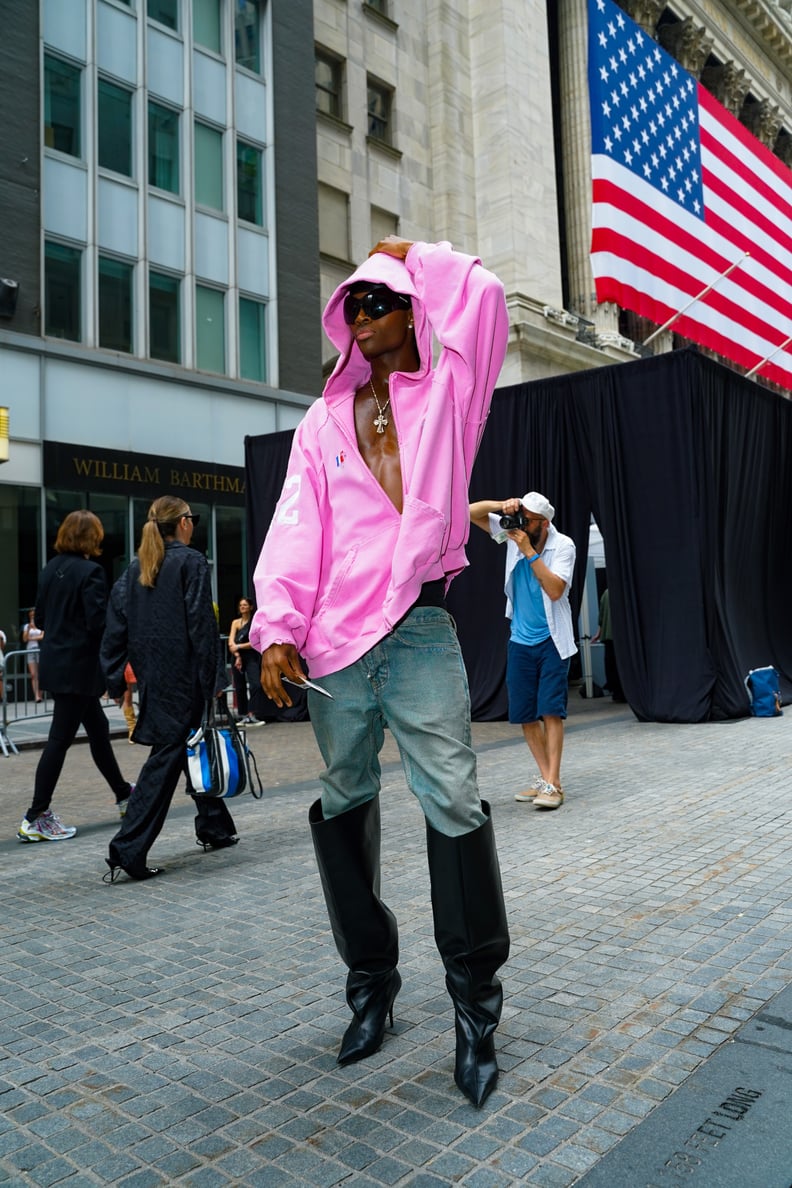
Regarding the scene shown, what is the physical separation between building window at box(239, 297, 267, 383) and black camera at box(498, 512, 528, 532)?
14750mm

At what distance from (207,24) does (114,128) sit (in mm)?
3650

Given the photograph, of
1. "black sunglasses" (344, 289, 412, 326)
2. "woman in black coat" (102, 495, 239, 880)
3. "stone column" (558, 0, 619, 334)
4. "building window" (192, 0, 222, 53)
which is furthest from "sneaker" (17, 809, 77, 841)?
"stone column" (558, 0, 619, 334)

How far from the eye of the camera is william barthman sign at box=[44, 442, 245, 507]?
53.7 ft

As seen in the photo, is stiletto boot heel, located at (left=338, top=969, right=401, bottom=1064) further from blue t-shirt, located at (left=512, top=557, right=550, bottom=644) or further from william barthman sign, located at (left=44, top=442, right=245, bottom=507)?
william barthman sign, located at (left=44, top=442, right=245, bottom=507)

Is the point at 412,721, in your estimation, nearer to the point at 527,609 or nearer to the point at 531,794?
the point at 527,609

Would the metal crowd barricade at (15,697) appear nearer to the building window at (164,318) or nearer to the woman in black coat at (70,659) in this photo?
the woman in black coat at (70,659)

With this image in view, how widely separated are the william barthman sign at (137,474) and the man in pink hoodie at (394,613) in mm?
14821

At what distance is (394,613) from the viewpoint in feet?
7.88

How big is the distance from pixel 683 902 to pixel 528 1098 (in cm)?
171

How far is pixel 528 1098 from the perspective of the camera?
226 centimetres

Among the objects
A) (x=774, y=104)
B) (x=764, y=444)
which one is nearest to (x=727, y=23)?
(x=774, y=104)

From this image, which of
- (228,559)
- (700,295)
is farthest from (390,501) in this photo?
(228,559)

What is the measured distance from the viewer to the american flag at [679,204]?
1484 cm

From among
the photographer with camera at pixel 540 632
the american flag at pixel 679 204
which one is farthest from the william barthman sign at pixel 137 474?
the photographer with camera at pixel 540 632
